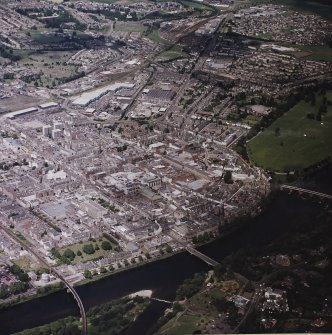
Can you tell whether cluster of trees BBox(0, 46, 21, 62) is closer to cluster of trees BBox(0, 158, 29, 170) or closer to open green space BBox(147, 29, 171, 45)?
open green space BBox(147, 29, 171, 45)

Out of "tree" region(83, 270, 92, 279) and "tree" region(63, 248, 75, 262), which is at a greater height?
"tree" region(83, 270, 92, 279)

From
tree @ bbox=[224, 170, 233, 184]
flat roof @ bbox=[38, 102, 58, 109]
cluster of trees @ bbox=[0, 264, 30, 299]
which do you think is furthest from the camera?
flat roof @ bbox=[38, 102, 58, 109]

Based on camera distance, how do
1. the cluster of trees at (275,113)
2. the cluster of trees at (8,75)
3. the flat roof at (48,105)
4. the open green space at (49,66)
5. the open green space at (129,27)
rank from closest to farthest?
1. the cluster of trees at (275,113)
2. the flat roof at (48,105)
3. the open green space at (49,66)
4. the cluster of trees at (8,75)
5. the open green space at (129,27)

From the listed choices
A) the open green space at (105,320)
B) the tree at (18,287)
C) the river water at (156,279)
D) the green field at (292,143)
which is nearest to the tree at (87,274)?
the river water at (156,279)

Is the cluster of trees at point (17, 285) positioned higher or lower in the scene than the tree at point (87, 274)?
lower

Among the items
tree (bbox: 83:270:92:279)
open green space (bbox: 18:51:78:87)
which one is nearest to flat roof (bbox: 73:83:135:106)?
open green space (bbox: 18:51:78:87)

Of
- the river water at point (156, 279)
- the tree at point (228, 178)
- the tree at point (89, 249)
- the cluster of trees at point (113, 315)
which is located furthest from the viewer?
the tree at point (228, 178)

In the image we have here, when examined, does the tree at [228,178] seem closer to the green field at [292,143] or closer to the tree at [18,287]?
the green field at [292,143]
